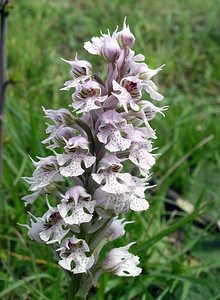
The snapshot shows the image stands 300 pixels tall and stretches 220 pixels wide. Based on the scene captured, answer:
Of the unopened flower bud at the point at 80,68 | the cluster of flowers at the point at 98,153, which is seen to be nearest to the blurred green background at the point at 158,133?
the cluster of flowers at the point at 98,153

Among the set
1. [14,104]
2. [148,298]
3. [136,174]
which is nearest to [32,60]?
[14,104]

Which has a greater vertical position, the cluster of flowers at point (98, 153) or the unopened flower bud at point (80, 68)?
the unopened flower bud at point (80, 68)

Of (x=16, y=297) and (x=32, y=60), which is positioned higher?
(x=32, y=60)

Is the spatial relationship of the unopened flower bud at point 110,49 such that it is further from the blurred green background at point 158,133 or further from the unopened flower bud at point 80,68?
the blurred green background at point 158,133

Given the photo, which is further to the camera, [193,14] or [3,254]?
[193,14]

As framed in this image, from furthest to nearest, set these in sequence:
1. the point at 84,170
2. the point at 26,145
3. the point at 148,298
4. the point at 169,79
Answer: the point at 169,79, the point at 26,145, the point at 148,298, the point at 84,170

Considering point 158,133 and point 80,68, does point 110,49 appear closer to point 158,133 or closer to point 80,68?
point 80,68

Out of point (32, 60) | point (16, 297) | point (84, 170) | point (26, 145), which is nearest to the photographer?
point (84, 170)

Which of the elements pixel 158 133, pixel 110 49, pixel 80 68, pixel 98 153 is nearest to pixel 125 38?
pixel 110 49

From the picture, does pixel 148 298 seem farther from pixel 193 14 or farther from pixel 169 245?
pixel 193 14
